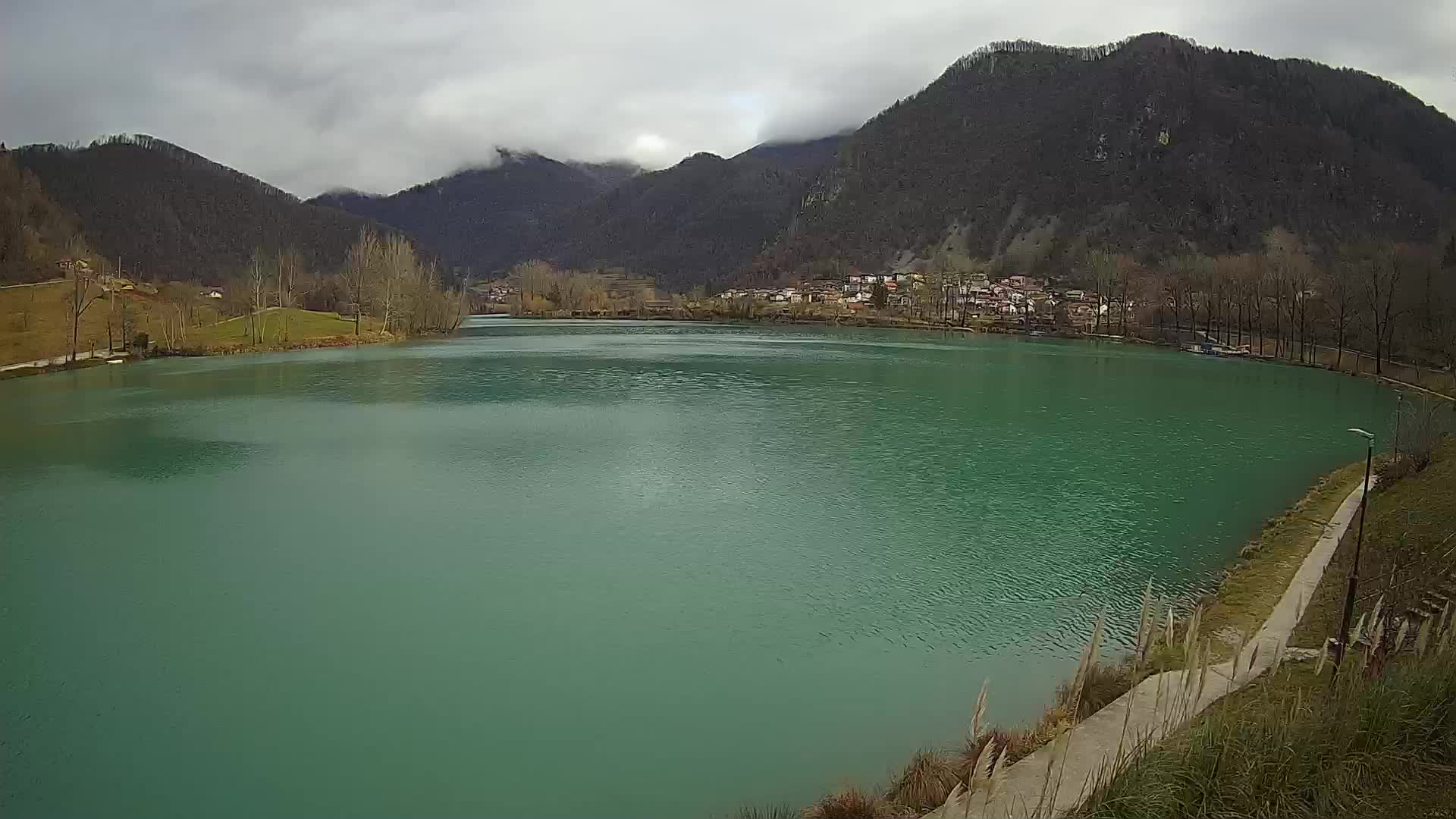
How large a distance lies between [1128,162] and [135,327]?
5046 inches

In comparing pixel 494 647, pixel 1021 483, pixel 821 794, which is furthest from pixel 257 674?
pixel 1021 483

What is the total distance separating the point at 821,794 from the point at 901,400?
2529cm

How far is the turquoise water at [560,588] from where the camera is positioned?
24.0 feet

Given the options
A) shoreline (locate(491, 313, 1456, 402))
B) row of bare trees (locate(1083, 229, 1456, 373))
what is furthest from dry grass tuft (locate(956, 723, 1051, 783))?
row of bare trees (locate(1083, 229, 1456, 373))

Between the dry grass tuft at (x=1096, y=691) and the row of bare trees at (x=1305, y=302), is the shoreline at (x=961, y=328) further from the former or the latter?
the dry grass tuft at (x=1096, y=691)

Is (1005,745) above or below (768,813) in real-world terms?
above

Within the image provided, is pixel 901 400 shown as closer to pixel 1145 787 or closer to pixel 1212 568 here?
pixel 1212 568

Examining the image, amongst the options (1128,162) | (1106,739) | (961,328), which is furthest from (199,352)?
(1128,162)

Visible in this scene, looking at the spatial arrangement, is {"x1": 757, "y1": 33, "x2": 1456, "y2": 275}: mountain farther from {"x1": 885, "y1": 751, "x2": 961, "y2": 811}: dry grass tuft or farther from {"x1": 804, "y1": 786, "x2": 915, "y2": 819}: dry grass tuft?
{"x1": 804, "y1": 786, "x2": 915, "y2": 819}: dry grass tuft

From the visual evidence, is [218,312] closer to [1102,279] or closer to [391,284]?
[391,284]

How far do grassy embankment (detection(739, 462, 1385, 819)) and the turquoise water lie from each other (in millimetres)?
502

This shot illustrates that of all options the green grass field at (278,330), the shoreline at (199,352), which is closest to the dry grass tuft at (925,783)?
the shoreline at (199,352)

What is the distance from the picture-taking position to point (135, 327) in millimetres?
51625

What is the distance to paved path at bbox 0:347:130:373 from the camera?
1544 inches
